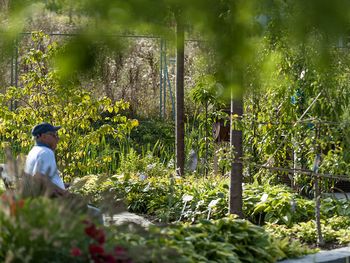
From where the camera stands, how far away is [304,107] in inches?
386

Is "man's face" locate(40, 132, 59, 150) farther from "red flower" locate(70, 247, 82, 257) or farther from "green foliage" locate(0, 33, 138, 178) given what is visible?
"red flower" locate(70, 247, 82, 257)

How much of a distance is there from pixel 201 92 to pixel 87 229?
678 cm

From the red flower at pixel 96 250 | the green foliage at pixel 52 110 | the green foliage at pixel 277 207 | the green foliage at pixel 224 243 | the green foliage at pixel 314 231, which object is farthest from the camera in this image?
the green foliage at pixel 52 110

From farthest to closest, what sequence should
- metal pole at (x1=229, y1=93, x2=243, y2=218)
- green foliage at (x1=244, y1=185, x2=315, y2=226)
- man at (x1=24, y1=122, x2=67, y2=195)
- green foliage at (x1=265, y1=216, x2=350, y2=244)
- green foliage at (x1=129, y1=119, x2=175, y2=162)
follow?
green foliage at (x1=129, y1=119, x2=175, y2=162) < green foliage at (x1=244, y1=185, x2=315, y2=226) < metal pole at (x1=229, y1=93, x2=243, y2=218) < green foliage at (x1=265, y1=216, x2=350, y2=244) < man at (x1=24, y1=122, x2=67, y2=195)

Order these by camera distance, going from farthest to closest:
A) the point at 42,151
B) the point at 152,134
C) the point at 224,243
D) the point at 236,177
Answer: the point at 152,134, the point at 236,177, the point at 42,151, the point at 224,243

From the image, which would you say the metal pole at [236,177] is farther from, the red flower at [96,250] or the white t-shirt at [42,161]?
the red flower at [96,250]

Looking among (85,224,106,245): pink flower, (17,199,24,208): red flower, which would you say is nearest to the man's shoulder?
(17,199,24,208): red flower

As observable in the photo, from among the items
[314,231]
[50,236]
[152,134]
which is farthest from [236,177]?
[152,134]

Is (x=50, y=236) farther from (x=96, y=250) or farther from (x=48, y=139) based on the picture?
(x=48, y=139)

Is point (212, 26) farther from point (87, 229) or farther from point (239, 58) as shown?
point (87, 229)

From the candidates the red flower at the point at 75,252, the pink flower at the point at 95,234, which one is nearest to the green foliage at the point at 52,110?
the pink flower at the point at 95,234

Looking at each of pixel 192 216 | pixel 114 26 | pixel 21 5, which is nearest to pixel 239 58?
pixel 114 26

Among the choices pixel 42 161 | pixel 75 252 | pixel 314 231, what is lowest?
pixel 314 231

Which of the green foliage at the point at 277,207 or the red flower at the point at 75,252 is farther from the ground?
the red flower at the point at 75,252
